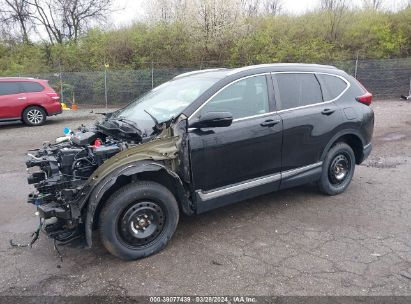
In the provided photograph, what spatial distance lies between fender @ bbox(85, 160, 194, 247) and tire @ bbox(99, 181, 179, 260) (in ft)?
0.38

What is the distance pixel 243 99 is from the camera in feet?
14.0

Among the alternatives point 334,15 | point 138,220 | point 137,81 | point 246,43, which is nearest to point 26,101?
point 137,81

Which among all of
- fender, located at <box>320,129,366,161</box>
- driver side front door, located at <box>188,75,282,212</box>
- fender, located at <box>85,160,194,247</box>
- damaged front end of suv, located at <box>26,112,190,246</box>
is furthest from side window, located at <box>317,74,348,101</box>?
A: fender, located at <box>85,160,194,247</box>

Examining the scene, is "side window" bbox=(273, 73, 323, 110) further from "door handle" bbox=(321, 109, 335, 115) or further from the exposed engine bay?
the exposed engine bay

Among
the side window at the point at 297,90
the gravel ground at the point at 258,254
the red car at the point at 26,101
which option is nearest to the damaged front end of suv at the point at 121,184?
the gravel ground at the point at 258,254

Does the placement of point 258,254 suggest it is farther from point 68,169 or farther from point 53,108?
point 53,108

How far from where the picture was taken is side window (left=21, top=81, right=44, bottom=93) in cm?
1218

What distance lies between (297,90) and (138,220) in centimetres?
260

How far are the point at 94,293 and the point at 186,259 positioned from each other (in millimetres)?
933

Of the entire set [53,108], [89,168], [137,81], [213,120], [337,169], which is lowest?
[337,169]

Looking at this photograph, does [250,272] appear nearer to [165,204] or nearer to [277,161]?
[165,204]

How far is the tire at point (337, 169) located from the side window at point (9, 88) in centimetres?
1067

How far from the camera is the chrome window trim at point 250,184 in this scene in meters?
3.98

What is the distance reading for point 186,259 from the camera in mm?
3686
